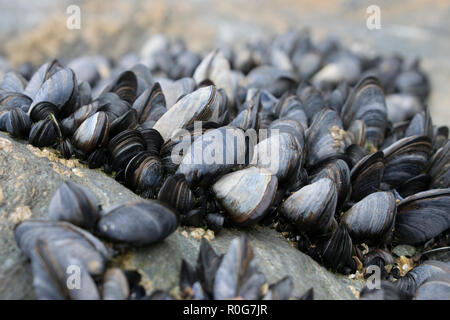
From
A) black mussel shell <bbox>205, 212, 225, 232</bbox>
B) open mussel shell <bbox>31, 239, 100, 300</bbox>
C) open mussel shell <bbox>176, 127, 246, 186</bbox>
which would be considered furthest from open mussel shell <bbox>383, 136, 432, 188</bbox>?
open mussel shell <bbox>31, 239, 100, 300</bbox>

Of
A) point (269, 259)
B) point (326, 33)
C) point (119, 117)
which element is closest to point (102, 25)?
point (326, 33)

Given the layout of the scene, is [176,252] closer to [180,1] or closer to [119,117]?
[119,117]

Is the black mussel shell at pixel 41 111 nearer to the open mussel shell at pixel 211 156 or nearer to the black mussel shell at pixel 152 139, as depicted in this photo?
the black mussel shell at pixel 152 139

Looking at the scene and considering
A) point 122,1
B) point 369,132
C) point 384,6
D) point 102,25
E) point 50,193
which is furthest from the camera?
point 384,6

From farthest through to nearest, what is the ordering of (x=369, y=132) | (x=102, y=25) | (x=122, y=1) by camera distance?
(x=122, y=1) < (x=102, y=25) < (x=369, y=132)

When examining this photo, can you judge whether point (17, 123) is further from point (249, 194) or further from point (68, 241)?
point (249, 194)

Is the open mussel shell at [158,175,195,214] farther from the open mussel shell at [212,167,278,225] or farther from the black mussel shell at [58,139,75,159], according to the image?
the black mussel shell at [58,139,75,159]

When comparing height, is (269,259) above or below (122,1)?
below
